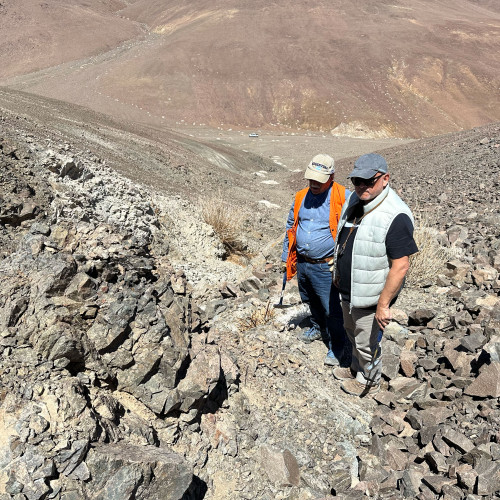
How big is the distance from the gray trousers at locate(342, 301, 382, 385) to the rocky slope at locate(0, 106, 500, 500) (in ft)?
0.58

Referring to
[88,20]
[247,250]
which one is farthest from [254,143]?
[88,20]

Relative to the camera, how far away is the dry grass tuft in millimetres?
4391

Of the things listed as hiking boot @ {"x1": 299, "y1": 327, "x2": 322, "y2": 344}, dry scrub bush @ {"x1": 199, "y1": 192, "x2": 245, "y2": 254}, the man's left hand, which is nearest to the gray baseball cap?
the man's left hand

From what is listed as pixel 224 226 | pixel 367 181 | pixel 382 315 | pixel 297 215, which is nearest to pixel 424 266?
pixel 297 215

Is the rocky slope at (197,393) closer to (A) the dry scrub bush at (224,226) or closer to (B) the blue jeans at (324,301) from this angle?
(B) the blue jeans at (324,301)

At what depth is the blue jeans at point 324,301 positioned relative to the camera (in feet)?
11.6

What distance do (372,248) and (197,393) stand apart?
1.42 m

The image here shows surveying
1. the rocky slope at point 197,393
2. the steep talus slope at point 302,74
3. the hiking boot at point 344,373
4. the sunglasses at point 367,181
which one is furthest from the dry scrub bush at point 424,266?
the steep talus slope at point 302,74

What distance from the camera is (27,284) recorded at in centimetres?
267

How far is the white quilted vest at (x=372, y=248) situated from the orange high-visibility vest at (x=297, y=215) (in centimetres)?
34

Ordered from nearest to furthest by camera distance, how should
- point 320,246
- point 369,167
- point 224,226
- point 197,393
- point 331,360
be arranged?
point 369,167
point 197,393
point 320,246
point 331,360
point 224,226

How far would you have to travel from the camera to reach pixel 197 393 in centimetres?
278

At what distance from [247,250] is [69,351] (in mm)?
5221

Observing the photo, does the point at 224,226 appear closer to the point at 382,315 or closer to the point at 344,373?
the point at 344,373
